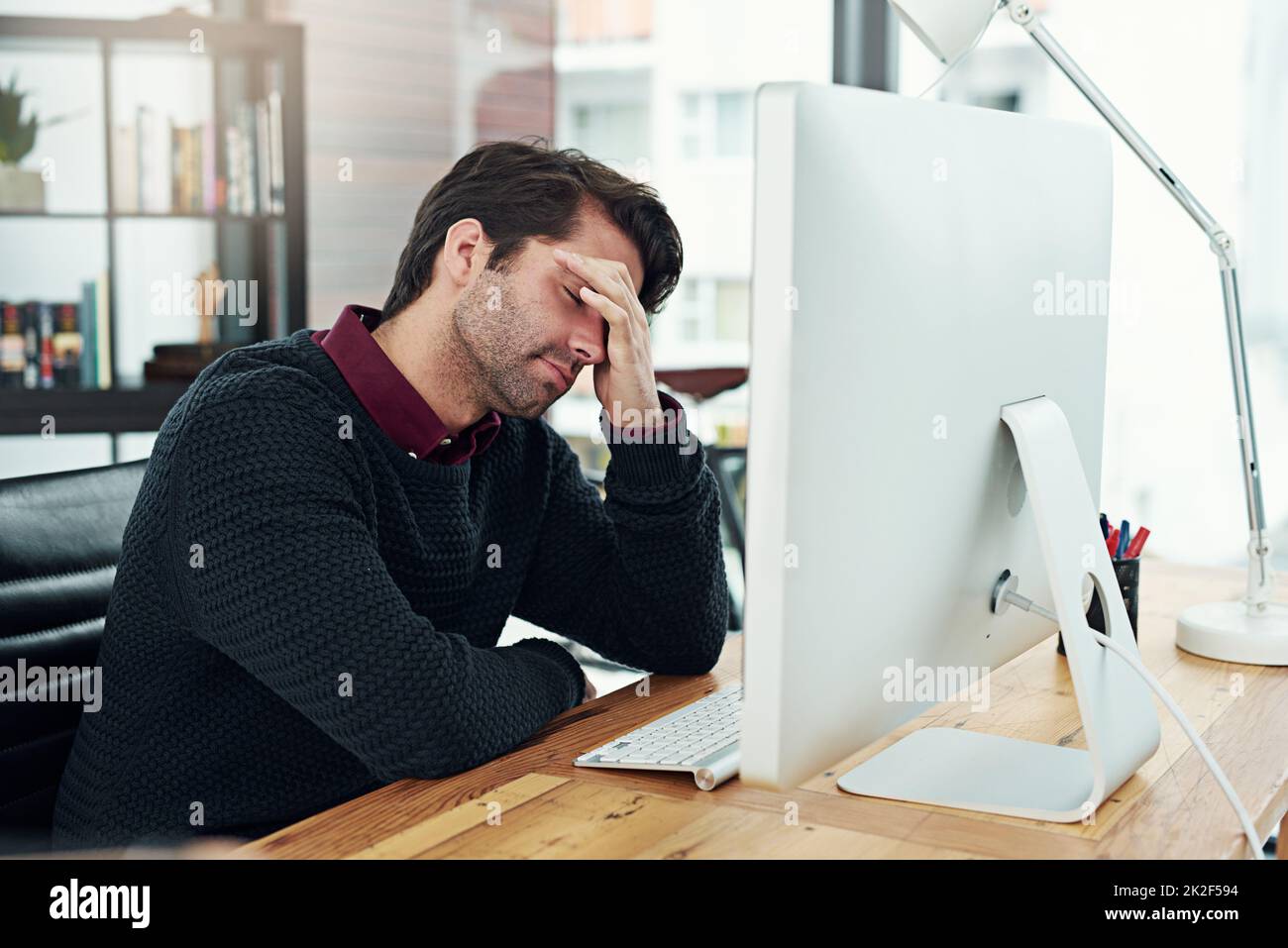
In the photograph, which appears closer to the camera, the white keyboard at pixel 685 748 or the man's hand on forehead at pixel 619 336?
the white keyboard at pixel 685 748

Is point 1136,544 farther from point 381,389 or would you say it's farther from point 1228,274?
point 381,389

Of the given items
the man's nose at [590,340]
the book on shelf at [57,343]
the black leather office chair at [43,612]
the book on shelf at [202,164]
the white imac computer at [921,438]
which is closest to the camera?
the white imac computer at [921,438]

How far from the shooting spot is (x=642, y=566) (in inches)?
54.5

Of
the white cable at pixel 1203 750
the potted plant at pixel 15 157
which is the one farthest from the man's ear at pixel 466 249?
the potted plant at pixel 15 157

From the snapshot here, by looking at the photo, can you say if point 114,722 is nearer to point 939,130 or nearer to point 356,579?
point 356,579

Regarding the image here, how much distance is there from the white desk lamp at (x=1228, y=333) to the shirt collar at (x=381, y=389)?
2.03ft

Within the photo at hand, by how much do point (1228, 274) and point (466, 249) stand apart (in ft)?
2.65

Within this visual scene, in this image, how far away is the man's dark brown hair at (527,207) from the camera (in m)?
1.33

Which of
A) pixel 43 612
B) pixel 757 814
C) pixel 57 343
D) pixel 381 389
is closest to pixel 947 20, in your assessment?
pixel 381 389

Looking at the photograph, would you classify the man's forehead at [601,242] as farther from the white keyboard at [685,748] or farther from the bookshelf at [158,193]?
the bookshelf at [158,193]

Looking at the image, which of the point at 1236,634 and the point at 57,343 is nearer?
the point at 1236,634

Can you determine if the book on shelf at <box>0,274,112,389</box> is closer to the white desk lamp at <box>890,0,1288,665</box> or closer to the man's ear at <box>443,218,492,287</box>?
the man's ear at <box>443,218,492,287</box>

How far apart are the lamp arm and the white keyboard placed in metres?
0.64
